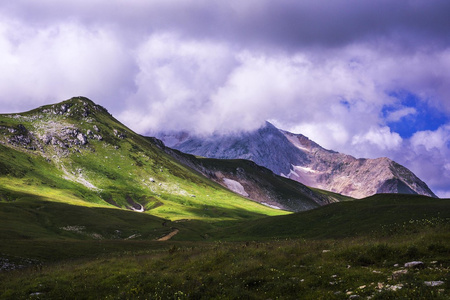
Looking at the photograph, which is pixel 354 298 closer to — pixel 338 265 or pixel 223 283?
pixel 338 265

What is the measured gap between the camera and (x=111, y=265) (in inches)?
1292

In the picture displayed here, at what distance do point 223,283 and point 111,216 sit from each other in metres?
108

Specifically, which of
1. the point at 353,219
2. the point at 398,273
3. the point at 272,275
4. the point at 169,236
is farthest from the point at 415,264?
the point at 169,236

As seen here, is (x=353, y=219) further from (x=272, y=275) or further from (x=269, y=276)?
(x=269, y=276)

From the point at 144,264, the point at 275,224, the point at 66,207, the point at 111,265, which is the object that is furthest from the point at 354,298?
the point at 66,207

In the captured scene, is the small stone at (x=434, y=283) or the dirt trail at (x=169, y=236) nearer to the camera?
the small stone at (x=434, y=283)

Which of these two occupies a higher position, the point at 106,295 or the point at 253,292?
the point at 253,292

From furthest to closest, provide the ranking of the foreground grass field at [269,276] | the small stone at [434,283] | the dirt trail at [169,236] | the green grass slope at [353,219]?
the dirt trail at [169,236], the green grass slope at [353,219], the foreground grass field at [269,276], the small stone at [434,283]

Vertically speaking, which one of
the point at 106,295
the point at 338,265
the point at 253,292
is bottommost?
the point at 106,295

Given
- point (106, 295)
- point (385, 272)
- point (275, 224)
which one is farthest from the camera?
point (275, 224)

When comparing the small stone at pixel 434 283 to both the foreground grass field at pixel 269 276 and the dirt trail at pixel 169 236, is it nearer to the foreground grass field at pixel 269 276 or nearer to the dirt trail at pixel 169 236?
the foreground grass field at pixel 269 276

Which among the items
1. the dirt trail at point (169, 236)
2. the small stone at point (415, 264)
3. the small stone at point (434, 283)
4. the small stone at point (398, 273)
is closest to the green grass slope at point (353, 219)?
the dirt trail at point (169, 236)

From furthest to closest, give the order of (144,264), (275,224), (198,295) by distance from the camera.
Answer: (275,224)
(144,264)
(198,295)

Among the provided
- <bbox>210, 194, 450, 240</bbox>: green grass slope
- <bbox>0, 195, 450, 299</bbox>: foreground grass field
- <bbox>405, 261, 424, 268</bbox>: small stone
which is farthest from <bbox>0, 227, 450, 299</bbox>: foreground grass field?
<bbox>210, 194, 450, 240</bbox>: green grass slope
